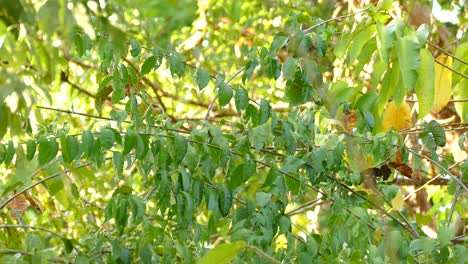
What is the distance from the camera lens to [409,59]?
169cm

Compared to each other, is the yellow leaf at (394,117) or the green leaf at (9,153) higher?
the green leaf at (9,153)

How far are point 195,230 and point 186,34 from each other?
10.2ft

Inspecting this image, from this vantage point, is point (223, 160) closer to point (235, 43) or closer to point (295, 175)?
point (295, 175)

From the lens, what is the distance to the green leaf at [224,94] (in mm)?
1951

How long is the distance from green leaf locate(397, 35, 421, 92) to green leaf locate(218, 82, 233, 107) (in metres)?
0.40

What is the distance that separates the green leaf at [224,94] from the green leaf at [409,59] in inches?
15.8

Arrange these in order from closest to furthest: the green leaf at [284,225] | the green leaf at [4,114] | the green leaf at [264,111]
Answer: the green leaf at [4,114]
the green leaf at [284,225]
the green leaf at [264,111]

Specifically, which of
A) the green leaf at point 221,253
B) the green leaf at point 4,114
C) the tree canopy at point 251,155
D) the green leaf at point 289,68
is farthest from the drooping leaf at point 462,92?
the green leaf at point 4,114

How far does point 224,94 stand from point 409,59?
Result: 0.43 metres

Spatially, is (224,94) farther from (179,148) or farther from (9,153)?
(9,153)

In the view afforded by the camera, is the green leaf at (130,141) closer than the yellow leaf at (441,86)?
Yes

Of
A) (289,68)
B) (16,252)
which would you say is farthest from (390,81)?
(16,252)

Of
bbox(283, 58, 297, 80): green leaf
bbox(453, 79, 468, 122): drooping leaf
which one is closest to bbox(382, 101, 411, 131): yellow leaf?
bbox(453, 79, 468, 122): drooping leaf

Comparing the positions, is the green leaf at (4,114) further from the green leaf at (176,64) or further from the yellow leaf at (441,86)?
the yellow leaf at (441,86)
